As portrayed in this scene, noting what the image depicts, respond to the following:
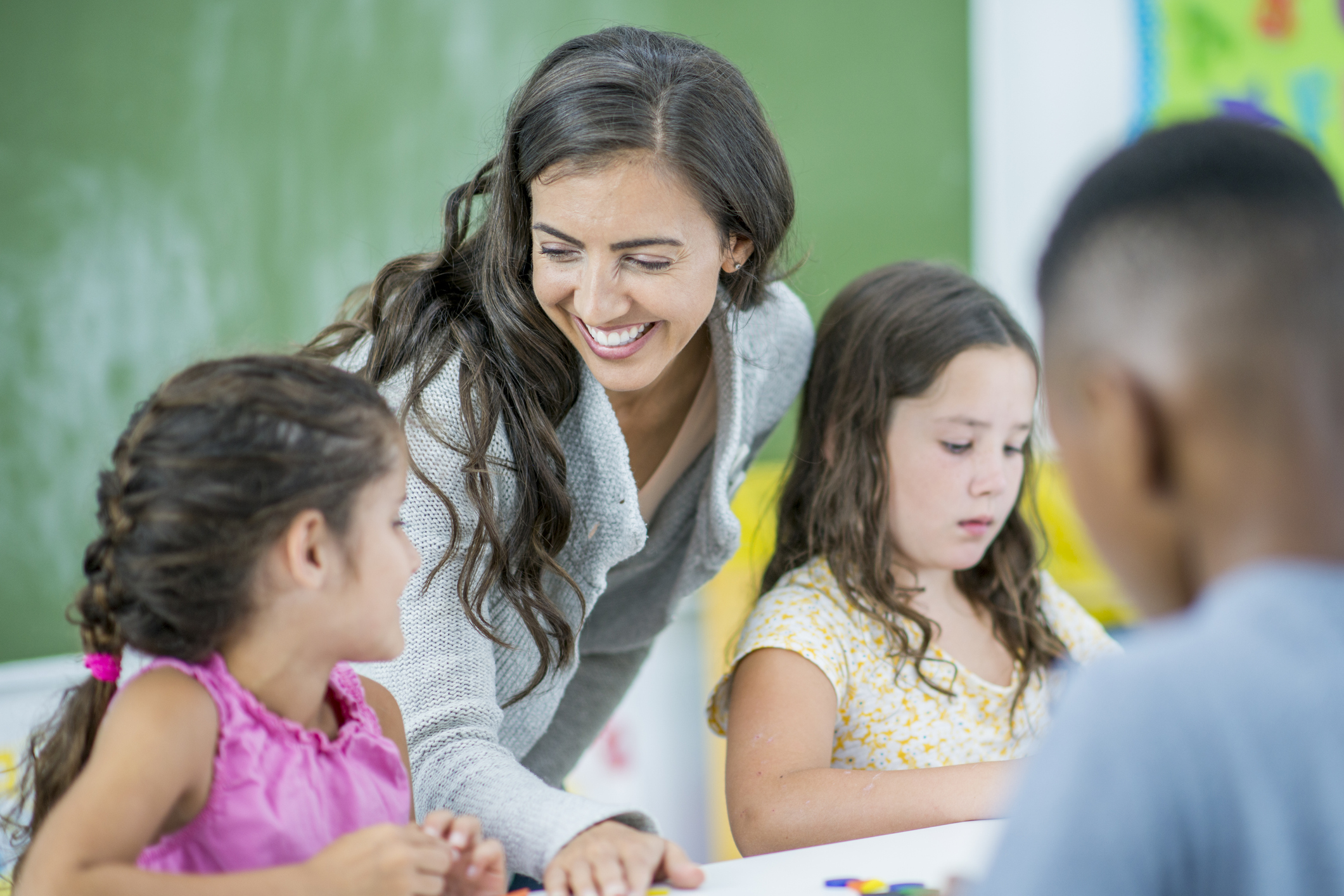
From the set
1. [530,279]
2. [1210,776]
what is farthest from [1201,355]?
[530,279]

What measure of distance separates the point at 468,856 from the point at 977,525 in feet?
2.38

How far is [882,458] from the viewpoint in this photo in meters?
1.28

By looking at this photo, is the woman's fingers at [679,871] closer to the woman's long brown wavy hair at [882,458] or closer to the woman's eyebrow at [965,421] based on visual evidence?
the woman's long brown wavy hair at [882,458]

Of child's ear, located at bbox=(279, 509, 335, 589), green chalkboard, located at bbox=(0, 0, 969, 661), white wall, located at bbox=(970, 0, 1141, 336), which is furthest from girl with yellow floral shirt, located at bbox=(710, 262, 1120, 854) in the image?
white wall, located at bbox=(970, 0, 1141, 336)

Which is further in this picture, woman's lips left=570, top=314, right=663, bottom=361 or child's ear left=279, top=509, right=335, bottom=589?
woman's lips left=570, top=314, right=663, bottom=361

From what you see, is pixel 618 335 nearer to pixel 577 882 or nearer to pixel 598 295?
pixel 598 295

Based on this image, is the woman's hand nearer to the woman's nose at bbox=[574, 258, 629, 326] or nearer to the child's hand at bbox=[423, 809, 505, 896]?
the child's hand at bbox=[423, 809, 505, 896]

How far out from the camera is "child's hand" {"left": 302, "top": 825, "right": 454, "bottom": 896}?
2.16ft

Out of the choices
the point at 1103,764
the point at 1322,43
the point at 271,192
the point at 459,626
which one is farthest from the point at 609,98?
the point at 1322,43

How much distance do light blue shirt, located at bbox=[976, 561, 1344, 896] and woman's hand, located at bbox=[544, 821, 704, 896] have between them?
1.31 ft

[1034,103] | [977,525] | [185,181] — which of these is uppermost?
[1034,103]

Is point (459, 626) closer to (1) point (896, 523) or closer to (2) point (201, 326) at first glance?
(1) point (896, 523)

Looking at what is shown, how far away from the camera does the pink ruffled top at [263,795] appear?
701 mm

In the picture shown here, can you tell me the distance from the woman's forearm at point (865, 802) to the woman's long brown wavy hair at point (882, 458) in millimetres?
182
